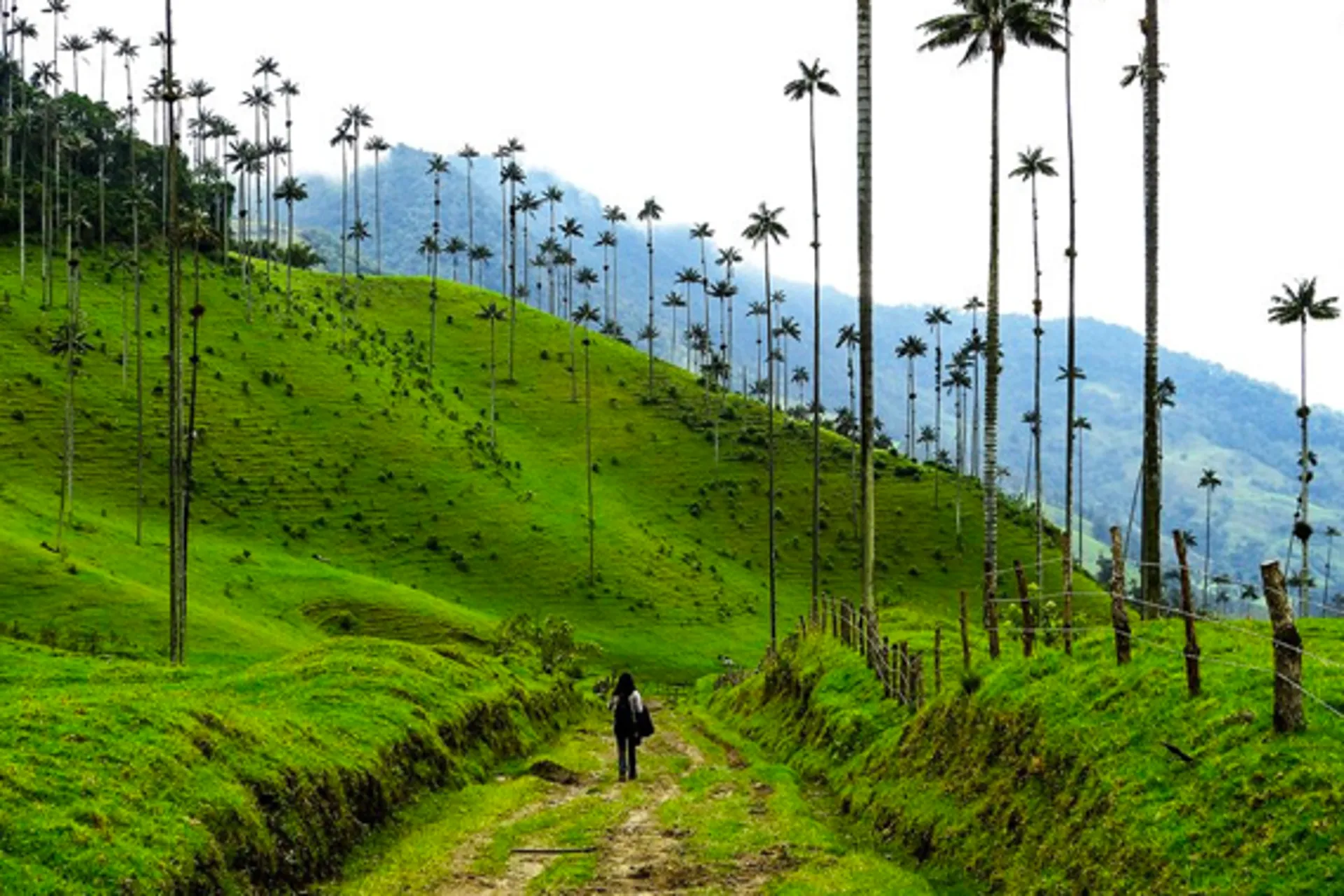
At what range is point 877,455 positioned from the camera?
15862cm

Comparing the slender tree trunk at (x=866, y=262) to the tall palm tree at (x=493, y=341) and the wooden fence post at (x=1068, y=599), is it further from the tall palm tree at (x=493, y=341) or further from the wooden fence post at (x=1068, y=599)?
the tall palm tree at (x=493, y=341)

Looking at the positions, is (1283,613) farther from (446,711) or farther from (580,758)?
(580,758)

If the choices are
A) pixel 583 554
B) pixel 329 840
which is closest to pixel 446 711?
pixel 329 840

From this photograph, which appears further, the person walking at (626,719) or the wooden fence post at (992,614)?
the person walking at (626,719)

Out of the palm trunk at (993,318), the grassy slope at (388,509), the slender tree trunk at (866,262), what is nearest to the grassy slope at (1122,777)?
the slender tree trunk at (866,262)

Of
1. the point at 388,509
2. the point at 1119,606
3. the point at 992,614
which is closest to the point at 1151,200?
the point at 992,614

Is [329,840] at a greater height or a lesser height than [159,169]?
lesser

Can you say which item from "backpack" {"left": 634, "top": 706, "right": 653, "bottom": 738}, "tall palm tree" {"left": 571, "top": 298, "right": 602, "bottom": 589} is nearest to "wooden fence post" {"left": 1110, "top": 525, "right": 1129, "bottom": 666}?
"backpack" {"left": 634, "top": 706, "right": 653, "bottom": 738}

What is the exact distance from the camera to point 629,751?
3209 cm

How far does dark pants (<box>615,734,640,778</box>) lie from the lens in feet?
104

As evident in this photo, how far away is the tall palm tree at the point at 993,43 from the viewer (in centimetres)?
4322

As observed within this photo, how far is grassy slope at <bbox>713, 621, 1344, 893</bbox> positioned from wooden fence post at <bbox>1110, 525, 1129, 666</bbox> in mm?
327

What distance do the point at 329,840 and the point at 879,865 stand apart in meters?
9.49

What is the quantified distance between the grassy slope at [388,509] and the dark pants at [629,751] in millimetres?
33203
